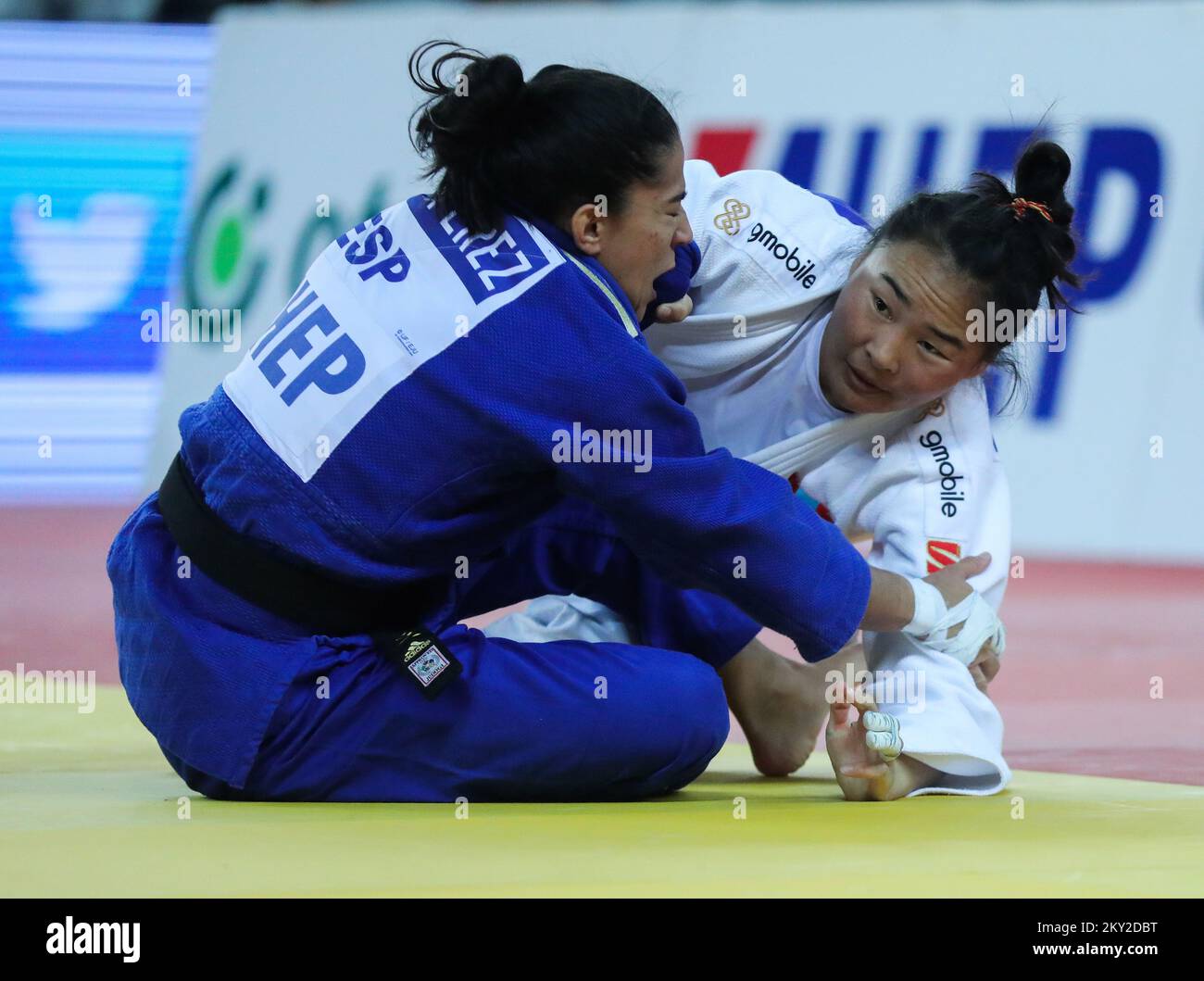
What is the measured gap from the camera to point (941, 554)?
8.79 feet

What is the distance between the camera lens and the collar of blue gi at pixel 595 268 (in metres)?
2.25

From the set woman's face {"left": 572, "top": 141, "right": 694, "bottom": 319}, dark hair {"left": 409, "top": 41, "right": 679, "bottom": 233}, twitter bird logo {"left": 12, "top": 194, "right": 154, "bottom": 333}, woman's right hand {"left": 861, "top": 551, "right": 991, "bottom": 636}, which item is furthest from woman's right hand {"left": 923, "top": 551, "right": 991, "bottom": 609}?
twitter bird logo {"left": 12, "top": 194, "right": 154, "bottom": 333}

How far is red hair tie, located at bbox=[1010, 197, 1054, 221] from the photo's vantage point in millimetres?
2689

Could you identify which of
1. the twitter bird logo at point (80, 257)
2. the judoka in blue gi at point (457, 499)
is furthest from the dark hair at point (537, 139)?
the twitter bird logo at point (80, 257)

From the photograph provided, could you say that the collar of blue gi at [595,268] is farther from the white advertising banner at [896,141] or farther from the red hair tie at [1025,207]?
the white advertising banner at [896,141]

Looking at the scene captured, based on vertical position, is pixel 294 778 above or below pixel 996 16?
below

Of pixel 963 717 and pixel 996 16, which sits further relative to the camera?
pixel 996 16

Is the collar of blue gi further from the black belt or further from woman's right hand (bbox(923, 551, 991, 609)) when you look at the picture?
woman's right hand (bbox(923, 551, 991, 609))

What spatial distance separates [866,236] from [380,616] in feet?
3.78

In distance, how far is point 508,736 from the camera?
7.62ft

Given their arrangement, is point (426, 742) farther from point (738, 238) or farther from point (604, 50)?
point (604, 50)

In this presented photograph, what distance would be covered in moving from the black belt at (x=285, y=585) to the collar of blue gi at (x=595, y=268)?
455 mm

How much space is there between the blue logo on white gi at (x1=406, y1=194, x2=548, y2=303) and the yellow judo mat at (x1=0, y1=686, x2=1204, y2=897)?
27.3 inches
